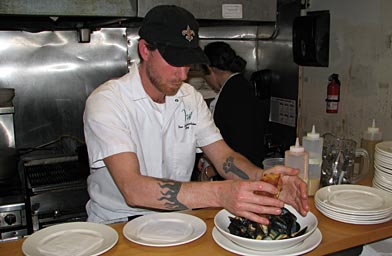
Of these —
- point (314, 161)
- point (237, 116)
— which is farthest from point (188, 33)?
point (237, 116)

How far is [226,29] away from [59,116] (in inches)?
59.6

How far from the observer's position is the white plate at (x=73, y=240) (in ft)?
4.04

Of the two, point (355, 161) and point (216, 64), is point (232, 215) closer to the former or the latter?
point (355, 161)

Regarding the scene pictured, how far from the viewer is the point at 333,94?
3.10 meters

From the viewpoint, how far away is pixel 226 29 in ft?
12.0

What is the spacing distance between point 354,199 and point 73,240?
0.99 m

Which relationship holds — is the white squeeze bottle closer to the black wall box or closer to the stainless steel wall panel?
the black wall box

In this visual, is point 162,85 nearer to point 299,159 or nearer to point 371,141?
point 299,159

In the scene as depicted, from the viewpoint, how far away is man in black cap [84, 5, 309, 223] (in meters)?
1.40

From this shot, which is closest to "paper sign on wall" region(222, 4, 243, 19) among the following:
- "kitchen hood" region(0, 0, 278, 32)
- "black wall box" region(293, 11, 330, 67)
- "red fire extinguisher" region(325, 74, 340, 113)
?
"kitchen hood" region(0, 0, 278, 32)

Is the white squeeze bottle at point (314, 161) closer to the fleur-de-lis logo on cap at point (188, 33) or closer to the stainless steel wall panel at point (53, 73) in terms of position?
the fleur-de-lis logo on cap at point (188, 33)

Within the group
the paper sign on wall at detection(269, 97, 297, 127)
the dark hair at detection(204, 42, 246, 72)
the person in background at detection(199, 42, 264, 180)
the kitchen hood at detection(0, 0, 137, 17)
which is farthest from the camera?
the paper sign on wall at detection(269, 97, 297, 127)

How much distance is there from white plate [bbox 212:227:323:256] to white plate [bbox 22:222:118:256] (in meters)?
0.31

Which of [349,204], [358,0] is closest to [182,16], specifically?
[349,204]
